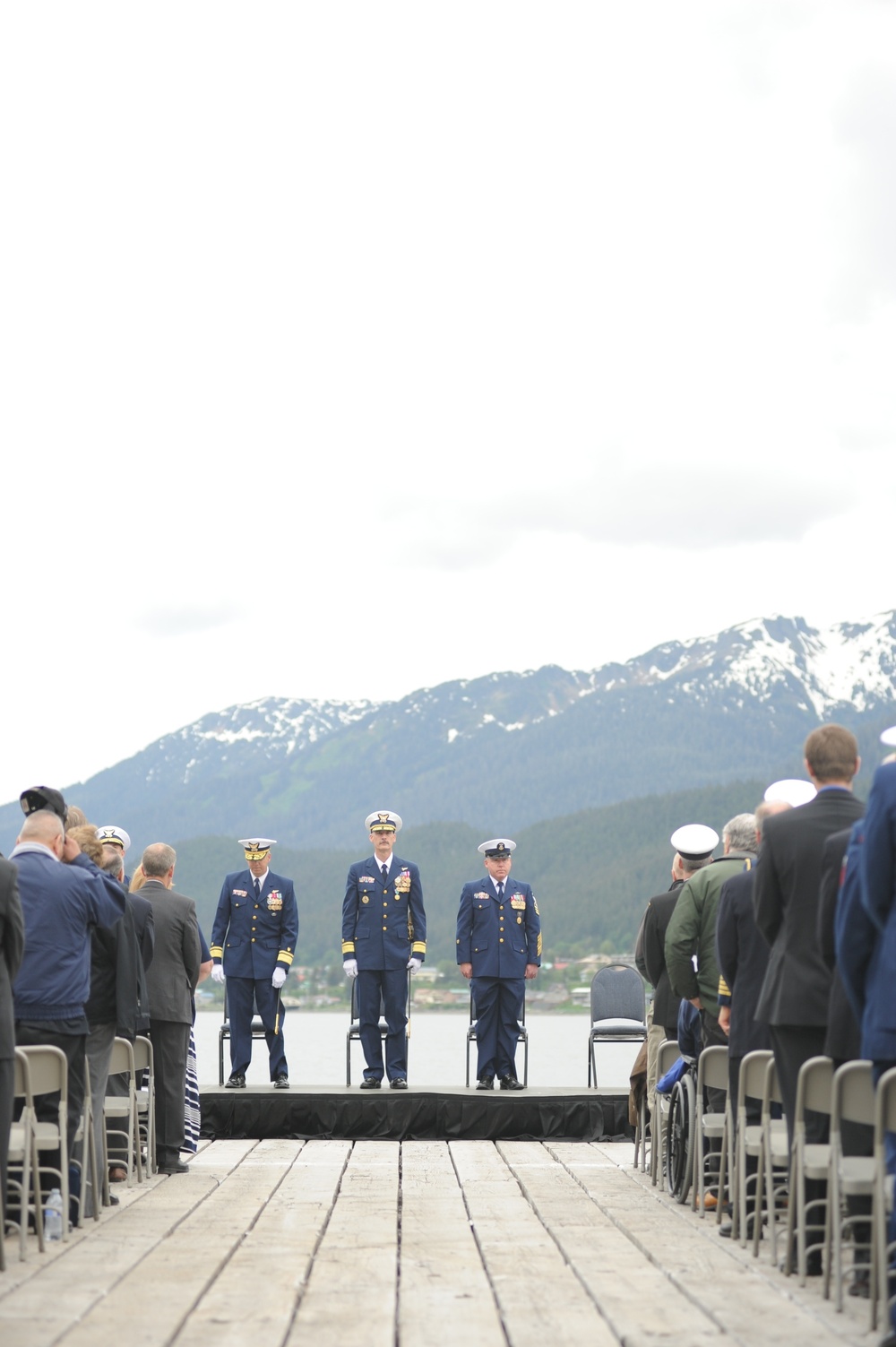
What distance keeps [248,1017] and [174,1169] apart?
3.28 metres

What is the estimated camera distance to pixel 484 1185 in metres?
8.22

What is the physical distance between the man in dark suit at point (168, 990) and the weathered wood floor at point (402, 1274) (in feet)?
1.34

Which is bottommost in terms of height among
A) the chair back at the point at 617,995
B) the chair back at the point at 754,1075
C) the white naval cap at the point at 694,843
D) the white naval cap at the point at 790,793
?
the chair back at the point at 617,995

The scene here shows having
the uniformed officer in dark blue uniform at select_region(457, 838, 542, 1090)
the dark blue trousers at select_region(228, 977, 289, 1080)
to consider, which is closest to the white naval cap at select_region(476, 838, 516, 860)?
the uniformed officer in dark blue uniform at select_region(457, 838, 542, 1090)

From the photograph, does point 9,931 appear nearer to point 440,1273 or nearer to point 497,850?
point 440,1273

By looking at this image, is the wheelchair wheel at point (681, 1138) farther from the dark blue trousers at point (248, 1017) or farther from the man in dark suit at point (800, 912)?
the dark blue trousers at point (248, 1017)

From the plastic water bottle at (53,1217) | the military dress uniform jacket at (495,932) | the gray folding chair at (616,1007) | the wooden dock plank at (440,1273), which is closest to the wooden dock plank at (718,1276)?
the wooden dock plank at (440,1273)

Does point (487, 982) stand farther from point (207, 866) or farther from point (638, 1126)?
point (207, 866)

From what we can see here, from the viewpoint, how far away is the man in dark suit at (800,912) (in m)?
5.61

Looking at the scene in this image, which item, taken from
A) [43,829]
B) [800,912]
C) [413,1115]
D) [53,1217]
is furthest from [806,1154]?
[413,1115]

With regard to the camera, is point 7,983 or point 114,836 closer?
point 7,983

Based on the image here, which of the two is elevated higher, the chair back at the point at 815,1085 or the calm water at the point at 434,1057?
the chair back at the point at 815,1085

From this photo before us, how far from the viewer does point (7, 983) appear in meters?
5.18

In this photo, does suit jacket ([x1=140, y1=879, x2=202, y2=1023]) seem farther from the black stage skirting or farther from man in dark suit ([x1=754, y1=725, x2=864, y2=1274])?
man in dark suit ([x1=754, y1=725, x2=864, y2=1274])
